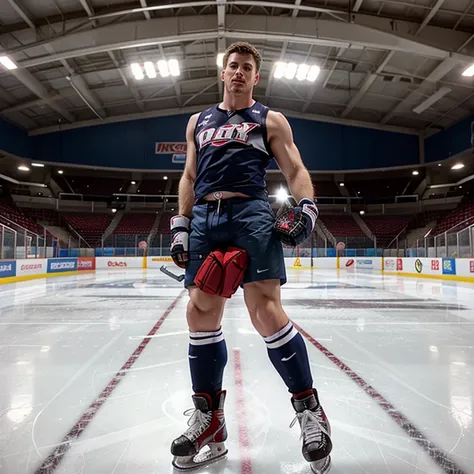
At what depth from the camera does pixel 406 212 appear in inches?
1126

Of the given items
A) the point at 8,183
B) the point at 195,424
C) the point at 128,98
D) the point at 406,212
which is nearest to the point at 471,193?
the point at 406,212

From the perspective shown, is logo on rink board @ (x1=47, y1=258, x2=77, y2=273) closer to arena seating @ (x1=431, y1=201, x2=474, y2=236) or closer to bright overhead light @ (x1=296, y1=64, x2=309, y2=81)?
bright overhead light @ (x1=296, y1=64, x2=309, y2=81)

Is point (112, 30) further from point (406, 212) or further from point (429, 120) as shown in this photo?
point (406, 212)

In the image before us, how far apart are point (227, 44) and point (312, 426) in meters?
18.0

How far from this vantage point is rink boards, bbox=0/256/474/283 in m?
11.7

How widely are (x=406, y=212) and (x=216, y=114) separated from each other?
3012 cm

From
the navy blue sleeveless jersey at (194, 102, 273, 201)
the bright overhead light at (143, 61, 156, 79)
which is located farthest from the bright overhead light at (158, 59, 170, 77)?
the navy blue sleeveless jersey at (194, 102, 273, 201)

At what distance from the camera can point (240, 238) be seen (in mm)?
1562

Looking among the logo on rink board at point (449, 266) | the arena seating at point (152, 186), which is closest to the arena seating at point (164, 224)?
the arena seating at point (152, 186)

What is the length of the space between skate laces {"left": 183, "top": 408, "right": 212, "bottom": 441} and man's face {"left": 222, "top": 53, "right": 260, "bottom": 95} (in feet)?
4.92

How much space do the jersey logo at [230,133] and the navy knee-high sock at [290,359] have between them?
878mm

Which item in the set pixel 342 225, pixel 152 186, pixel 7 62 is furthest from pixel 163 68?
pixel 342 225

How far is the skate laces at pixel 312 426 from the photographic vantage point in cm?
139

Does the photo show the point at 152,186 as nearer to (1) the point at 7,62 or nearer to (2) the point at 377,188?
(1) the point at 7,62
